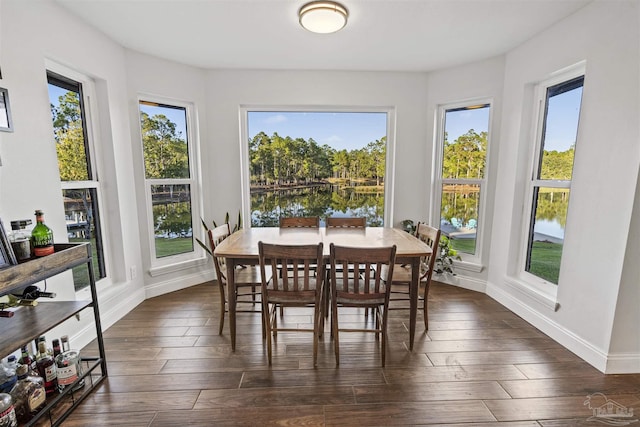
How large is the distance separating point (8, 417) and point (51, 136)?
168 centimetres

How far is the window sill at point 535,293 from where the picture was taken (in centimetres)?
234

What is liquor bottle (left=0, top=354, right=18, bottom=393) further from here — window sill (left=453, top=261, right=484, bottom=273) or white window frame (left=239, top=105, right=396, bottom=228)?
window sill (left=453, top=261, right=484, bottom=273)

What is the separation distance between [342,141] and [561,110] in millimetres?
2162

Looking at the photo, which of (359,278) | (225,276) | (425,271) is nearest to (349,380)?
(359,278)

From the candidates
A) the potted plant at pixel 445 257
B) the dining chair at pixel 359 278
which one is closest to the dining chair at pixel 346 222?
the dining chair at pixel 359 278

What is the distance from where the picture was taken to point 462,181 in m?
3.37

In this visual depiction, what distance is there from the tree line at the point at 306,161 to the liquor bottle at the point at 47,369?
248 cm

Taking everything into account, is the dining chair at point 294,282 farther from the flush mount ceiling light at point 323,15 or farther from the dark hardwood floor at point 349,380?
the flush mount ceiling light at point 323,15

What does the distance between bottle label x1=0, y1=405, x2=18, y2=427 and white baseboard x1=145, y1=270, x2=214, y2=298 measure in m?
1.80

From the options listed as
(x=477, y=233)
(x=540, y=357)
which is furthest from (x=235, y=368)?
(x=477, y=233)

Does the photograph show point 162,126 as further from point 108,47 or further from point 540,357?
point 540,357

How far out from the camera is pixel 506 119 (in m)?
2.88

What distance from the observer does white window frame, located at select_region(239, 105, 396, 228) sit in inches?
137

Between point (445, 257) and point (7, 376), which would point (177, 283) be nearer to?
point (7, 376)
